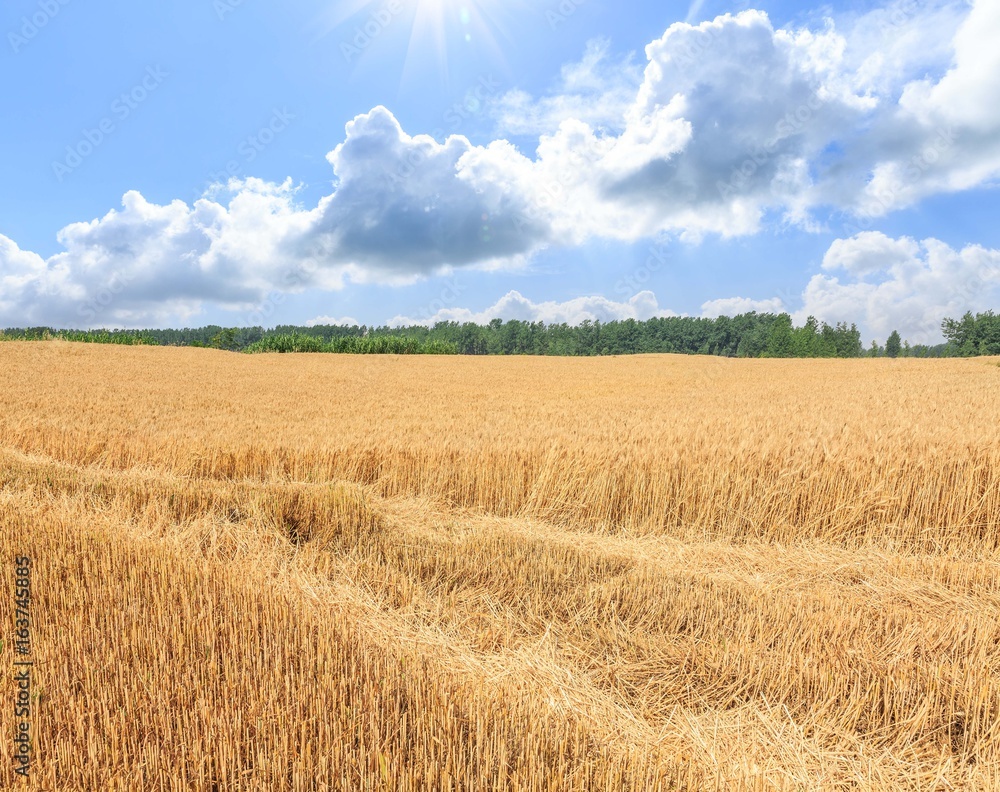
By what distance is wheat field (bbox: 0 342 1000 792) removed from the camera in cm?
294

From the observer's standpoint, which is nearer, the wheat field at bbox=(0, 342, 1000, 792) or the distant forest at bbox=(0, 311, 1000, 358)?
the wheat field at bbox=(0, 342, 1000, 792)

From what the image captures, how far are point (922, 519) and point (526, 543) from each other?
5637mm

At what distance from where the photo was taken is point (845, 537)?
752 centimetres

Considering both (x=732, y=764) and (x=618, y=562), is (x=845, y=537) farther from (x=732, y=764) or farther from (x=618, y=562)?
(x=732, y=764)

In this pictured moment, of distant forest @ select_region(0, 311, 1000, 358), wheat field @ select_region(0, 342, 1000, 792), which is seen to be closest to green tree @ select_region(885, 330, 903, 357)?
distant forest @ select_region(0, 311, 1000, 358)

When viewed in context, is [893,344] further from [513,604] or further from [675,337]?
[513,604]

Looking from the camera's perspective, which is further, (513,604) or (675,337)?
(675,337)

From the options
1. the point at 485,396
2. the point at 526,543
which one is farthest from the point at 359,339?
the point at 526,543

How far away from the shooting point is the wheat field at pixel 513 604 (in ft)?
9.64

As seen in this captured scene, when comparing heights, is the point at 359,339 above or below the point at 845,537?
above

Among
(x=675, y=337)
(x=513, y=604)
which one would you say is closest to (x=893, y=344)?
(x=675, y=337)

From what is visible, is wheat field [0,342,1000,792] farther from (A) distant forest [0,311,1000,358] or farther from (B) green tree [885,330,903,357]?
(B) green tree [885,330,903,357]

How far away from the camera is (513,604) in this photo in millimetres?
5633

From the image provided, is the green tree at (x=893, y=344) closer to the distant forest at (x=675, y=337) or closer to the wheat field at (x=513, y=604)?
the distant forest at (x=675, y=337)
